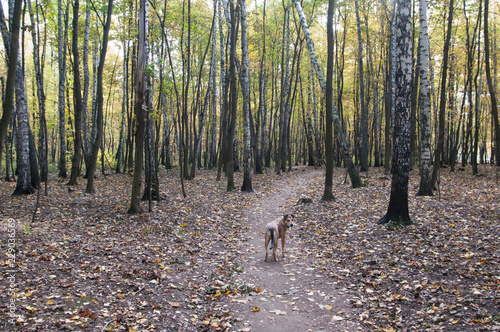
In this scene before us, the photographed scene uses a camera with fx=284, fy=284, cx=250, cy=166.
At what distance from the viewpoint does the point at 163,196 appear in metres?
12.7

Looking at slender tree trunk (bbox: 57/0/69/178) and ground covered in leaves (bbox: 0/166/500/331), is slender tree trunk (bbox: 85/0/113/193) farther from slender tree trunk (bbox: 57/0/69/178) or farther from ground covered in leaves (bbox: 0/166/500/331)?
slender tree trunk (bbox: 57/0/69/178)

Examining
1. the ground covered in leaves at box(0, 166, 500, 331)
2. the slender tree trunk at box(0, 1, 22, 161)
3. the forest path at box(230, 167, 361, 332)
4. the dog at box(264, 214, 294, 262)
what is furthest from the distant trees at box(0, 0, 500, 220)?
the forest path at box(230, 167, 361, 332)

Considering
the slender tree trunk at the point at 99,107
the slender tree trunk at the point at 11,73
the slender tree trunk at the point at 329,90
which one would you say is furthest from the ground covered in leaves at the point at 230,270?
the slender tree trunk at the point at 329,90

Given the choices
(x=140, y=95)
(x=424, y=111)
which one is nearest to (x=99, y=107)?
(x=140, y=95)

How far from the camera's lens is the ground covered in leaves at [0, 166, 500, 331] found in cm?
409

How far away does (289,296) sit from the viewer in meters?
5.18

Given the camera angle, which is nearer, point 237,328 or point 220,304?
point 237,328

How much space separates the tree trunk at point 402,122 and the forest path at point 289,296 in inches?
108

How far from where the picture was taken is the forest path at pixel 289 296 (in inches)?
170

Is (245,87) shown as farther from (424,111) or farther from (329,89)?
(424,111)

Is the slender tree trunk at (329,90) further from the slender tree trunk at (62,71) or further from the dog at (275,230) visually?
the slender tree trunk at (62,71)

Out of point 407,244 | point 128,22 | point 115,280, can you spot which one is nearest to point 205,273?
point 115,280

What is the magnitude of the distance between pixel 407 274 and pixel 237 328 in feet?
11.1

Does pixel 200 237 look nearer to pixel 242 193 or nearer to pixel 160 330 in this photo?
pixel 160 330
